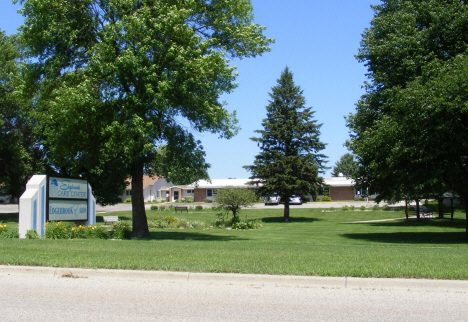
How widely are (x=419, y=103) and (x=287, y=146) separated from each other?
68.7ft

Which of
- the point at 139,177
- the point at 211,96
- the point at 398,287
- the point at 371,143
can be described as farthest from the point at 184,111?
the point at 398,287

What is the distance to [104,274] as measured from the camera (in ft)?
27.7

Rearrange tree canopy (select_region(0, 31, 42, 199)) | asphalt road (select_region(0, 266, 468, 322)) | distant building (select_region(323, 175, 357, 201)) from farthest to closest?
distant building (select_region(323, 175, 357, 201))
tree canopy (select_region(0, 31, 42, 199))
asphalt road (select_region(0, 266, 468, 322))

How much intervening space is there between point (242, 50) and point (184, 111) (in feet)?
12.7

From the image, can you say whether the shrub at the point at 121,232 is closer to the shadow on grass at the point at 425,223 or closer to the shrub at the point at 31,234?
the shrub at the point at 31,234

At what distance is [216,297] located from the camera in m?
7.11

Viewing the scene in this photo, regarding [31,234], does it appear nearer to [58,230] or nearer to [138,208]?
[58,230]

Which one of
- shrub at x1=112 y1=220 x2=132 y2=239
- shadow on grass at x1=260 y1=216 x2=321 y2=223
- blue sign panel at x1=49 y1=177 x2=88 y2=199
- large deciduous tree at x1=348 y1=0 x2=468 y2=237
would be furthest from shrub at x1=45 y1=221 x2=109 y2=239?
shadow on grass at x1=260 y1=216 x2=321 y2=223

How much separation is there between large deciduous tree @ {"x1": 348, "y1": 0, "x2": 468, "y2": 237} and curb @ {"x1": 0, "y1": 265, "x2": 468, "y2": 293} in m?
12.1

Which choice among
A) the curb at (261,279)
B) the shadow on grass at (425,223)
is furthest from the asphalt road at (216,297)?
the shadow on grass at (425,223)

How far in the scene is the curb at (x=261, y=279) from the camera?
747 cm

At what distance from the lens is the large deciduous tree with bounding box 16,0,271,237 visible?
15703 mm

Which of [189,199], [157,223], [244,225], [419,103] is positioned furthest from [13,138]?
[189,199]

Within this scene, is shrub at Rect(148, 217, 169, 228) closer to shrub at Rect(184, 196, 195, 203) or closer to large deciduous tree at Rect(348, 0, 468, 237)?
large deciduous tree at Rect(348, 0, 468, 237)
